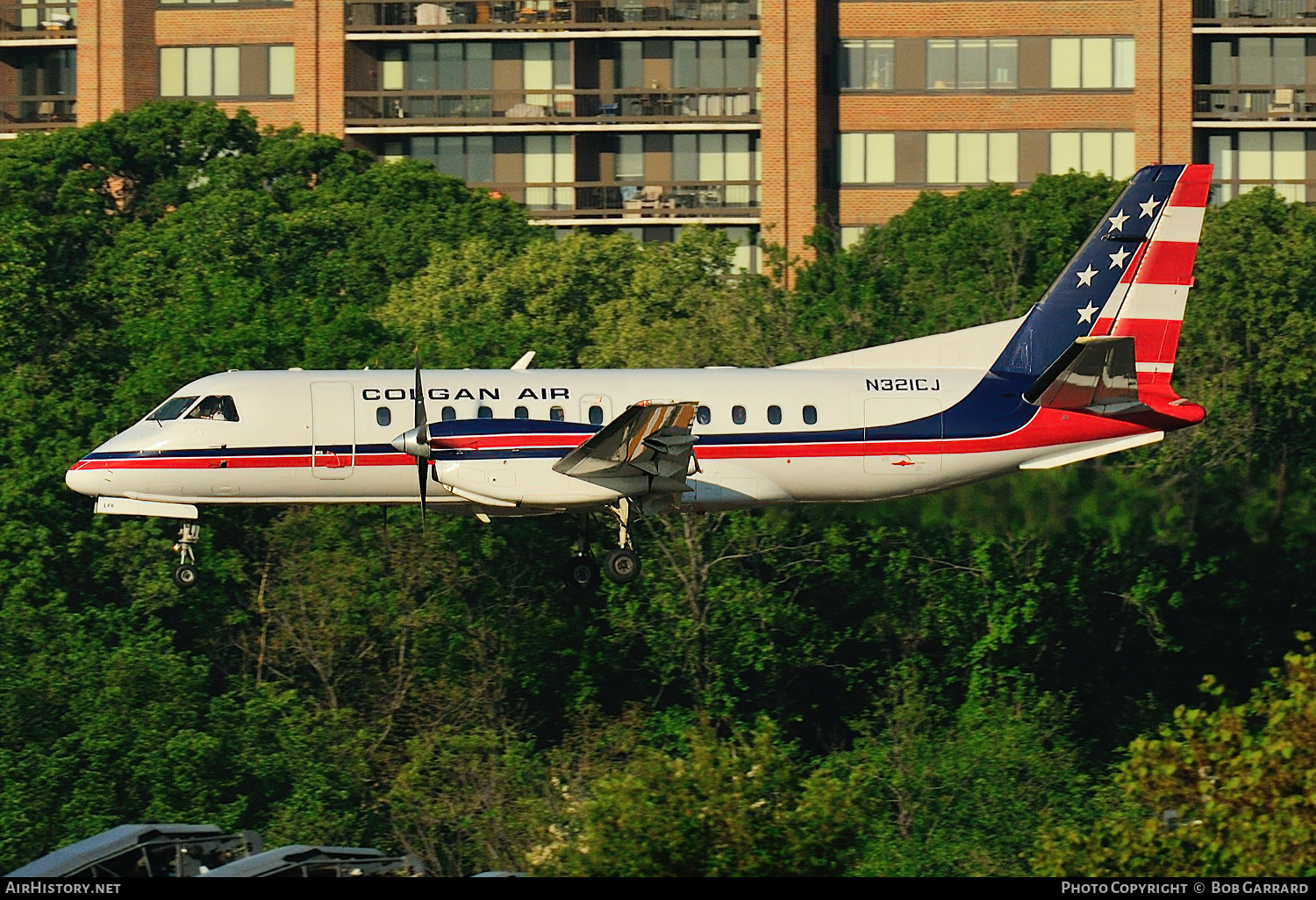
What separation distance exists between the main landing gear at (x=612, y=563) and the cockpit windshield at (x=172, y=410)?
6.95 metres

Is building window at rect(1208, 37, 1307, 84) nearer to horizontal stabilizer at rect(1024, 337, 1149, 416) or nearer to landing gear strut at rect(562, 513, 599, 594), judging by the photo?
horizontal stabilizer at rect(1024, 337, 1149, 416)

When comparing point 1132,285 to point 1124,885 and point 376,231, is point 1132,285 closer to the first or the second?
point 1124,885

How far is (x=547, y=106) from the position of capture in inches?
3246

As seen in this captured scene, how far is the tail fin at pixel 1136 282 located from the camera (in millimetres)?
39531

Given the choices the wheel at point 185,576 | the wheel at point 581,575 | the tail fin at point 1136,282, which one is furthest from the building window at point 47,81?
the tail fin at point 1136,282

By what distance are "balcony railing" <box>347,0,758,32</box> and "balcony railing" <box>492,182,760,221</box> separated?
587cm

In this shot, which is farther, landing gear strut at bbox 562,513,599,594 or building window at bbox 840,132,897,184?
building window at bbox 840,132,897,184

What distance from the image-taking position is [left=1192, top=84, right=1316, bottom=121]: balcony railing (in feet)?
267

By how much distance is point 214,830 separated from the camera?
35.5 m

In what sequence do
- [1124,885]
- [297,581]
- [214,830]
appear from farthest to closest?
[297,581]
[214,830]
[1124,885]

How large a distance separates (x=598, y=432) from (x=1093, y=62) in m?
50.8

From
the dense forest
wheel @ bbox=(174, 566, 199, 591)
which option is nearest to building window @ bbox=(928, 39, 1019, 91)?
the dense forest

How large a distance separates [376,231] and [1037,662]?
89.6 feet

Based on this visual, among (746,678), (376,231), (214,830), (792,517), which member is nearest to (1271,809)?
(214,830)
